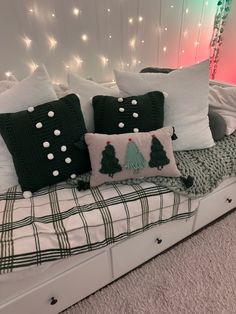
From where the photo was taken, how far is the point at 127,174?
1.03 meters

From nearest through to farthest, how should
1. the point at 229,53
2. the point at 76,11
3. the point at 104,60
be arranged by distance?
the point at 76,11
the point at 104,60
the point at 229,53

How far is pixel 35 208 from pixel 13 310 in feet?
1.30

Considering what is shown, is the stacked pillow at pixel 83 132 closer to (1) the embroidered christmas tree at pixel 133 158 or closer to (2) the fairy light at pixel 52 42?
(1) the embroidered christmas tree at pixel 133 158

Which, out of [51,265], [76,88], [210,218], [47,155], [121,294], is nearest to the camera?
[51,265]

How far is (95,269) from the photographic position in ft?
3.35

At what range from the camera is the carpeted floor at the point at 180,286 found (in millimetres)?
1061

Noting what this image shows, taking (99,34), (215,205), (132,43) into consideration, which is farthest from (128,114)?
(132,43)

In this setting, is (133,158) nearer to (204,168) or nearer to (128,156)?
(128,156)

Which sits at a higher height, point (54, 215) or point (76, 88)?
point (76, 88)

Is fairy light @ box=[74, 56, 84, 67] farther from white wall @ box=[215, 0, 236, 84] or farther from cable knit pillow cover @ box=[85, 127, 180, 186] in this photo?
white wall @ box=[215, 0, 236, 84]

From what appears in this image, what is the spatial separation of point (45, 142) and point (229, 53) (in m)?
2.20

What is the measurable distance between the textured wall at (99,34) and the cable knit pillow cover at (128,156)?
87 centimetres

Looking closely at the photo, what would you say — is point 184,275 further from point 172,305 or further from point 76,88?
point 76,88

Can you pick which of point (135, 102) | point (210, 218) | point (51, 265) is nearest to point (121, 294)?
point (51, 265)
